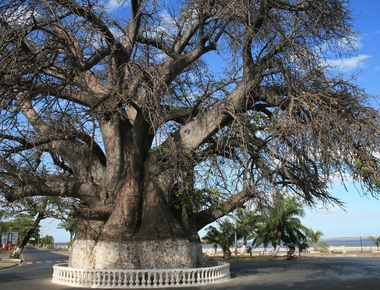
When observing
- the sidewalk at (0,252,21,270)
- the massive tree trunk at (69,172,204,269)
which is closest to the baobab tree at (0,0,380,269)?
the massive tree trunk at (69,172,204,269)

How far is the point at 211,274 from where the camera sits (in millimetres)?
12875

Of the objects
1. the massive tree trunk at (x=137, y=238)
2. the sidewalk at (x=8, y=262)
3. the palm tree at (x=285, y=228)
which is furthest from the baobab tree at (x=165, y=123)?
the palm tree at (x=285, y=228)

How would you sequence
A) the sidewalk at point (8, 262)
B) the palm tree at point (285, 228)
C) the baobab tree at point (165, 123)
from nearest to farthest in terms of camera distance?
the baobab tree at point (165, 123) → the sidewalk at point (8, 262) → the palm tree at point (285, 228)

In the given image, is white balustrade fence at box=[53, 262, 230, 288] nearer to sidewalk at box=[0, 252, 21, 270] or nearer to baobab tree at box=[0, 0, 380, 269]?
baobab tree at box=[0, 0, 380, 269]

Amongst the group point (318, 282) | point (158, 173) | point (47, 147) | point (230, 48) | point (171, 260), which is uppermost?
point (230, 48)

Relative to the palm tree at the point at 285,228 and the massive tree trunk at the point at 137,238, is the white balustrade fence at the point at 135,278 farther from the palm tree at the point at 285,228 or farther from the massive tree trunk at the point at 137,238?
the palm tree at the point at 285,228

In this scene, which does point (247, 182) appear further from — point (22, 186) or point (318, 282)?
point (22, 186)

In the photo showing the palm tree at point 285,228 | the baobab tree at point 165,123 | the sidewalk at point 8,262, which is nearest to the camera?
the baobab tree at point 165,123

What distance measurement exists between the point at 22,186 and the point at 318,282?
936cm

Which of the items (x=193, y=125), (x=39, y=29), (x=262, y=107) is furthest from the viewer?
(x=262, y=107)

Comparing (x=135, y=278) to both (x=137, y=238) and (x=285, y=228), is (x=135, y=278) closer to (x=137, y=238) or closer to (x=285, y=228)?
(x=137, y=238)

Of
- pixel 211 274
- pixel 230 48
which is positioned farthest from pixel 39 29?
pixel 211 274

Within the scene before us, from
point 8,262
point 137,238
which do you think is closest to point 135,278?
point 137,238

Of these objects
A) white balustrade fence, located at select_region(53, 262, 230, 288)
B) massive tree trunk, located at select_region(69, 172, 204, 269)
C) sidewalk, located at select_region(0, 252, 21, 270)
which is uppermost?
massive tree trunk, located at select_region(69, 172, 204, 269)
